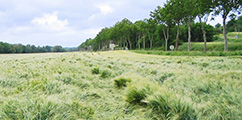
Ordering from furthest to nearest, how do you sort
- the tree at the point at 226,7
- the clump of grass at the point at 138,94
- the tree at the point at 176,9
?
the tree at the point at 176,9, the tree at the point at 226,7, the clump of grass at the point at 138,94

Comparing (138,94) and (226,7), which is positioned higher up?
(226,7)

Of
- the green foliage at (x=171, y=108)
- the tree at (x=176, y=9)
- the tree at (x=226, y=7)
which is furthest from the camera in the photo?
the tree at (x=176, y=9)

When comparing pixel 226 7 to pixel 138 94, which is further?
pixel 226 7

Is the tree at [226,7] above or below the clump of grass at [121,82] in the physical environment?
above

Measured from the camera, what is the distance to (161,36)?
159 ft

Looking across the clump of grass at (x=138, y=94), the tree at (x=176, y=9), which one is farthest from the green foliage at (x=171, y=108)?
the tree at (x=176, y=9)

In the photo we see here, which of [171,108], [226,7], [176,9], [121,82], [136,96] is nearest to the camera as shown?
[171,108]

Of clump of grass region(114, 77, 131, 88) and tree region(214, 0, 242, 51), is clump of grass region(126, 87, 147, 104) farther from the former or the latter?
tree region(214, 0, 242, 51)

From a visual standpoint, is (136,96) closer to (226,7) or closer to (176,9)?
(226,7)

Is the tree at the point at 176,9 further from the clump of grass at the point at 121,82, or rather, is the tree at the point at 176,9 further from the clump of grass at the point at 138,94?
the clump of grass at the point at 138,94

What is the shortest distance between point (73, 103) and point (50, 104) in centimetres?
27

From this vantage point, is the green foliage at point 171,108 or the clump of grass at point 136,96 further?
the clump of grass at point 136,96

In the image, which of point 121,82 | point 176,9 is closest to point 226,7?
point 176,9

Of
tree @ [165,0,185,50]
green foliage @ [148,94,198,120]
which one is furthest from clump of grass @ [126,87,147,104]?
tree @ [165,0,185,50]
